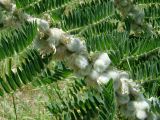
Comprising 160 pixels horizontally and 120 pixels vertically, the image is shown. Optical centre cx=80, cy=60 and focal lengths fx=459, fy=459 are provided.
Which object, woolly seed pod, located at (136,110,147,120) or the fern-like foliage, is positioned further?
woolly seed pod, located at (136,110,147,120)

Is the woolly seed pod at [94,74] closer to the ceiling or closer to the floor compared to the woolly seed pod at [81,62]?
closer to the floor

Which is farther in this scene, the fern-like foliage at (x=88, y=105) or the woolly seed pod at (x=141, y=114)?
the woolly seed pod at (x=141, y=114)

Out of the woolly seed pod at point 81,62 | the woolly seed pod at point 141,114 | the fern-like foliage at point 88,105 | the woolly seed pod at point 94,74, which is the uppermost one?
the woolly seed pod at point 81,62

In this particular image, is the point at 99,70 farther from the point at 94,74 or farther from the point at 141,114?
the point at 141,114

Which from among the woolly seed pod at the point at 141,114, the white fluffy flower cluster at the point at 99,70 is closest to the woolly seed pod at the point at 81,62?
the white fluffy flower cluster at the point at 99,70

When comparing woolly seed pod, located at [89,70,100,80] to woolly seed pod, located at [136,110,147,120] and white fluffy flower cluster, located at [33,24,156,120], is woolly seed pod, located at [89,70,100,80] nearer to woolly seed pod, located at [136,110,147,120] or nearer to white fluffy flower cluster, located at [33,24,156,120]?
white fluffy flower cluster, located at [33,24,156,120]

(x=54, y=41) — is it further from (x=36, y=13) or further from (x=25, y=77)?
(x=36, y=13)

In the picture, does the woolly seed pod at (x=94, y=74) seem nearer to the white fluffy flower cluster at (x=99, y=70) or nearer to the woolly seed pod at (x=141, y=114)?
the white fluffy flower cluster at (x=99, y=70)


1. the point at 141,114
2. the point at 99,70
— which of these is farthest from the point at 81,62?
the point at 141,114

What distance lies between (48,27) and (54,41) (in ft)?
0.11

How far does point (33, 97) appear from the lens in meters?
2.23

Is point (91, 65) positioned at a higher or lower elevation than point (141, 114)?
higher

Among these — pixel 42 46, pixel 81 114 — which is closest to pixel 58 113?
pixel 81 114

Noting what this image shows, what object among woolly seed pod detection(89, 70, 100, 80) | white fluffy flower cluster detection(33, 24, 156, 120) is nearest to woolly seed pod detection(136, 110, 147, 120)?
white fluffy flower cluster detection(33, 24, 156, 120)
